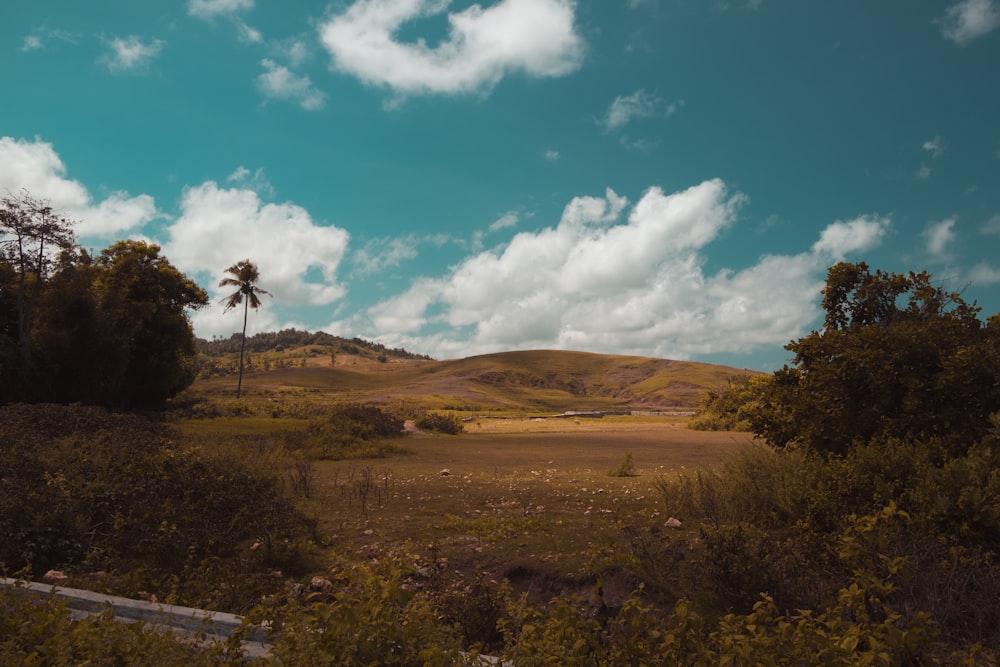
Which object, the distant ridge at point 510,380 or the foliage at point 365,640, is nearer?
the foliage at point 365,640

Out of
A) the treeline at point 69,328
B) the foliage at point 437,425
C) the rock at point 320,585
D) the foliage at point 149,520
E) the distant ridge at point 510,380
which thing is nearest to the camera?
the rock at point 320,585

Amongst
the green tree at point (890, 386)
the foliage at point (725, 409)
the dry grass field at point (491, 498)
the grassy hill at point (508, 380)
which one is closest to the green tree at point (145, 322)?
the dry grass field at point (491, 498)

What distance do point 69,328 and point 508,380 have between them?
13670 cm

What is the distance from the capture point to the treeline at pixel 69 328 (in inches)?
1337

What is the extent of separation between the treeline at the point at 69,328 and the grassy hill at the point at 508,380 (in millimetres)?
51260

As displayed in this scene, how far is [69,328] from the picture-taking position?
34719 mm

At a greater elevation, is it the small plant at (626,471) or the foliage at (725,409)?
the foliage at (725,409)

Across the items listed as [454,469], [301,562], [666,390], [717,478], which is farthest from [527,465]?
[666,390]

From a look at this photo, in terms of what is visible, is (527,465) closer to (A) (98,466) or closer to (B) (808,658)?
(A) (98,466)

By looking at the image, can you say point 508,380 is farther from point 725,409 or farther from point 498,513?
point 498,513

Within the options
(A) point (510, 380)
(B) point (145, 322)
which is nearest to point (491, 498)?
(B) point (145, 322)

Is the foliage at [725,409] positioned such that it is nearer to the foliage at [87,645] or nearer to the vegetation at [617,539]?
the vegetation at [617,539]

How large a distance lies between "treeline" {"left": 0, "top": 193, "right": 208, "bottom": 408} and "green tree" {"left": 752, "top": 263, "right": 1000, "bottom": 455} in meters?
37.3

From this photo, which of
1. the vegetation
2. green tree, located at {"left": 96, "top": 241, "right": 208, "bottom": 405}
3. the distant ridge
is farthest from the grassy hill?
the vegetation
